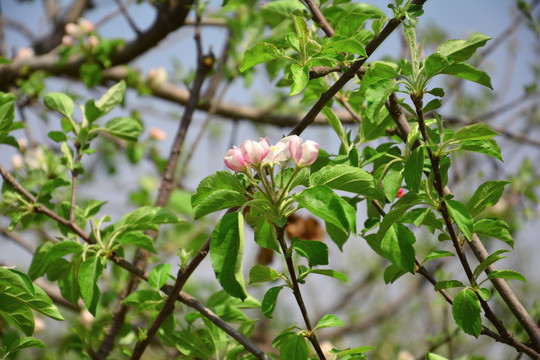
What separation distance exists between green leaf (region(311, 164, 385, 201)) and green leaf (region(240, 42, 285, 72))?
0.16 metres

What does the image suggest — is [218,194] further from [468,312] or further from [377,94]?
[468,312]

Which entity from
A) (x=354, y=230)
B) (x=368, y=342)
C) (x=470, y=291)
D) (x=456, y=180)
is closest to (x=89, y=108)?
(x=354, y=230)

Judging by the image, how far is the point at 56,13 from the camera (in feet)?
9.68

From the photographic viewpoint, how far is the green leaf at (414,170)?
0.64 metres

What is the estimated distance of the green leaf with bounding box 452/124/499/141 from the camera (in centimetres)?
64

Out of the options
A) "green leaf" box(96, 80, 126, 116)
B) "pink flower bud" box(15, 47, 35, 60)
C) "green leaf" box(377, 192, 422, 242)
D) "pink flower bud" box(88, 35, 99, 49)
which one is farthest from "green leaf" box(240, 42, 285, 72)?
"pink flower bud" box(15, 47, 35, 60)

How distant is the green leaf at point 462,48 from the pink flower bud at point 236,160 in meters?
0.27

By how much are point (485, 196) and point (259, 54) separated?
1.21 ft

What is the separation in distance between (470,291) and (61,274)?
0.71 metres

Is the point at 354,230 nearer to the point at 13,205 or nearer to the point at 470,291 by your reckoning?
the point at 470,291

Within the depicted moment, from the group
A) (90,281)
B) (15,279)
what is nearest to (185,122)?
(90,281)

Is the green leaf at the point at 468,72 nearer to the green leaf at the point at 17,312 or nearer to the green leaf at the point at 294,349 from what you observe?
the green leaf at the point at 294,349

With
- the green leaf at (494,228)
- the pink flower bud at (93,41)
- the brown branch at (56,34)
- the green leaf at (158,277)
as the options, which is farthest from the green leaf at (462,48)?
the brown branch at (56,34)

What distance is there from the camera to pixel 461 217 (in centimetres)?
63
